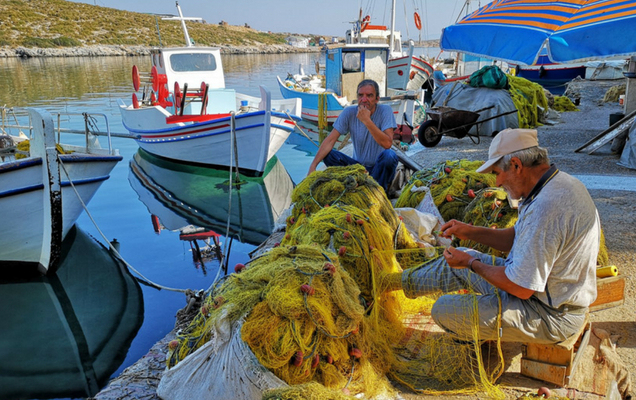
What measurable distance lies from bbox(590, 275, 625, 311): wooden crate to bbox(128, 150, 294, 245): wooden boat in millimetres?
5254

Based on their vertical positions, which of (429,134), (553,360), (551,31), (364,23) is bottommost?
(553,360)

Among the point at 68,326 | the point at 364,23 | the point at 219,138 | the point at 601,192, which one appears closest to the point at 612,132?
the point at 601,192

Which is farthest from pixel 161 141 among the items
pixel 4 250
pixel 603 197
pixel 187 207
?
pixel 603 197

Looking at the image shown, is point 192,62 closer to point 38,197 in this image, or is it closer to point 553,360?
point 38,197

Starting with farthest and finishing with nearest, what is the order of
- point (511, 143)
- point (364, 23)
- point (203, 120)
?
point (364, 23) < point (203, 120) < point (511, 143)

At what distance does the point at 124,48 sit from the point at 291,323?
77.8 m

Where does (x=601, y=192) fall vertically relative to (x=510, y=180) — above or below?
below

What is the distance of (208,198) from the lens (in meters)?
10.4

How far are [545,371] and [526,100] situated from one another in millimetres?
9082

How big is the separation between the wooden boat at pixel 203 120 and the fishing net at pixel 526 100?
533 cm

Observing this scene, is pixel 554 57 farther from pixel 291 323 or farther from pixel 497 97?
pixel 497 97

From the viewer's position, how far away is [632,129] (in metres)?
7.07

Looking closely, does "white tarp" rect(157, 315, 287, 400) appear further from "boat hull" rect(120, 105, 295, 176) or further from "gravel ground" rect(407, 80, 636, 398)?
"boat hull" rect(120, 105, 295, 176)

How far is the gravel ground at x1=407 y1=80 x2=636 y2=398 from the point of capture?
3029 mm
